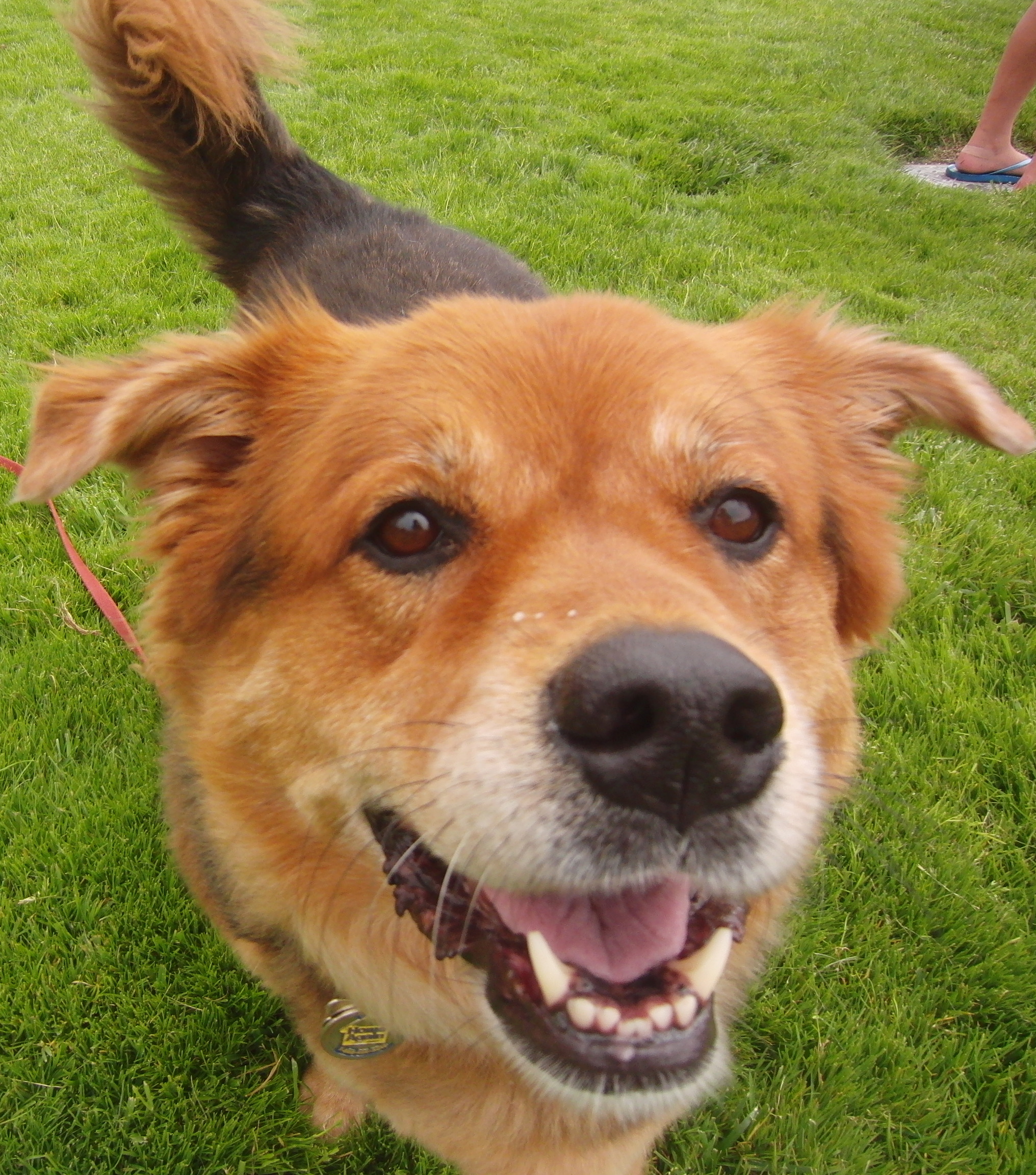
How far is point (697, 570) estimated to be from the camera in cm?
167

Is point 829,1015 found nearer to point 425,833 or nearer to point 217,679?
point 425,833

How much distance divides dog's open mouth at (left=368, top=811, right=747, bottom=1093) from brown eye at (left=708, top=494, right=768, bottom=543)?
28.7 inches

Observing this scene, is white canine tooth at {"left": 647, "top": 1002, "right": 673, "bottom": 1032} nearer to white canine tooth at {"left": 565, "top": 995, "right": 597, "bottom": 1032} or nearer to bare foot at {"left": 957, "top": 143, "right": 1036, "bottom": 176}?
white canine tooth at {"left": 565, "top": 995, "right": 597, "bottom": 1032}

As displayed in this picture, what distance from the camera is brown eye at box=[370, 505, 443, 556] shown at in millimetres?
1745

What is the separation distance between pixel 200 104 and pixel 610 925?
11.6 feet

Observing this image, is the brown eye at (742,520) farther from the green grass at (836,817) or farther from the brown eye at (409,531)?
the green grass at (836,817)

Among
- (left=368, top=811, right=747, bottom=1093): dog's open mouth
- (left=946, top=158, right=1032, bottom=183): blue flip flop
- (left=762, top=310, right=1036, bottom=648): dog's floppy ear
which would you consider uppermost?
(left=762, top=310, right=1036, bottom=648): dog's floppy ear

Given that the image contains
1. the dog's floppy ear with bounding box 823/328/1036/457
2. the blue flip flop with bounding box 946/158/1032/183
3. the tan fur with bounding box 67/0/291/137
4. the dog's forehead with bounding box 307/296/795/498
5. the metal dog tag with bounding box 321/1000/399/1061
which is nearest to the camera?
the dog's forehead with bounding box 307/296/795/498

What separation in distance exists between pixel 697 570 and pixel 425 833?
0.71 meters

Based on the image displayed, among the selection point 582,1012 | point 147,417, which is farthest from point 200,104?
point 582,1012

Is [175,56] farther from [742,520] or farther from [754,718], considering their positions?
[754,718]

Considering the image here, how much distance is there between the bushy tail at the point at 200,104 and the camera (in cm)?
329

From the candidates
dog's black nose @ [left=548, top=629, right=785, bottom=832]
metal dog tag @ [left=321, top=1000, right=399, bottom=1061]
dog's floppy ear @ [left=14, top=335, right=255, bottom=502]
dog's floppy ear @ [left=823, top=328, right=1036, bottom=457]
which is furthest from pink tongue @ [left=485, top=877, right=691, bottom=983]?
dog's floppy ear @ [left=823, top=328, right=1036, bottom=457]

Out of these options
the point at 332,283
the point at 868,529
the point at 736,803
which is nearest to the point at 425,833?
the point at 736,803
